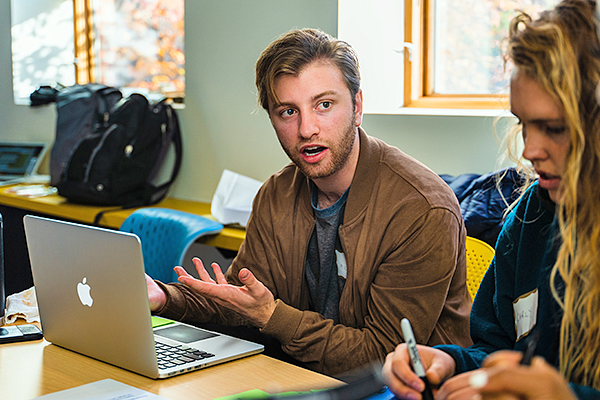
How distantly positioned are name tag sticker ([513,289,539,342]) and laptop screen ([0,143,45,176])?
11.8 feet

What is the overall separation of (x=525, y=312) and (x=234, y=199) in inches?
67.2

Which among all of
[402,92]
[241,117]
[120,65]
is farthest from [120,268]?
[120,65]

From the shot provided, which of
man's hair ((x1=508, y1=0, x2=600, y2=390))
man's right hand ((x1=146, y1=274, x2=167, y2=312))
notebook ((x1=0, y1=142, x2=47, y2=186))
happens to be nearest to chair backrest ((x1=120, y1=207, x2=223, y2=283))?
man's right hand ((x1=146, y1=274, x2=167, y2=312))

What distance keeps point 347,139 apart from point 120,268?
0.68 meters

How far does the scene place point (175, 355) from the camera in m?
1.18

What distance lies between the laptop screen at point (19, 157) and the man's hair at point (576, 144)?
146 inches

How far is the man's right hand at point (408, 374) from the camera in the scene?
0.89 metres

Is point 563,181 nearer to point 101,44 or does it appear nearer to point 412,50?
point 412,50

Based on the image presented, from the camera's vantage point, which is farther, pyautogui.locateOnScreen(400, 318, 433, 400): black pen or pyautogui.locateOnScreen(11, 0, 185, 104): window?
pyautogui.locateOnScreen(11, 0, 185, 104): window

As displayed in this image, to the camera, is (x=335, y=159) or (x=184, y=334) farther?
(x=335, y=159)

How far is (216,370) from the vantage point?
1140 millimetres

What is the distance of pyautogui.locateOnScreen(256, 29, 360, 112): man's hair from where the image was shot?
5.04 feet

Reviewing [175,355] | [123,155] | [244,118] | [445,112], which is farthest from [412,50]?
[175,355]

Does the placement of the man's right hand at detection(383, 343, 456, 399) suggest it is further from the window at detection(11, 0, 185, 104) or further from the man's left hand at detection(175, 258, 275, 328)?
the window at detection(11, 0, 185, 104)
